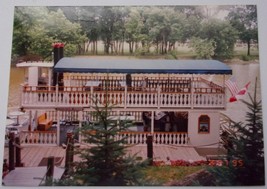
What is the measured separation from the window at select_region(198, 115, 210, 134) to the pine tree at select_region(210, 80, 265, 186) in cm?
22

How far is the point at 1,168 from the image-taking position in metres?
3.61

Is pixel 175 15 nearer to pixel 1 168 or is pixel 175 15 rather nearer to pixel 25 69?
pixel 25 69

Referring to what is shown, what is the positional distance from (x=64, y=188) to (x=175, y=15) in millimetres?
2250

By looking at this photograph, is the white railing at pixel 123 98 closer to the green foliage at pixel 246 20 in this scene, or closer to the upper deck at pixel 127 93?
the upper deck at pixel 127 93

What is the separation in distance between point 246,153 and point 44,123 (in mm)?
2216

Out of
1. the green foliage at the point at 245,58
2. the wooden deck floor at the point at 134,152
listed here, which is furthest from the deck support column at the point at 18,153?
the green foliage at the point at 245,58

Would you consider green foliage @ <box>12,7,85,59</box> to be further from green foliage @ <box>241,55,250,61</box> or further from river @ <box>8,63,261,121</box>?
green foliage @ <box>241,55,250,61</box>

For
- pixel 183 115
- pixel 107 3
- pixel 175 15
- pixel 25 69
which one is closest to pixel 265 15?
pixel 175 15

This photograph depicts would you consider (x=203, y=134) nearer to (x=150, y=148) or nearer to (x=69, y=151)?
(x=150, y=148)

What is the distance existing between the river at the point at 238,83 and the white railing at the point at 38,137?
0.34 m

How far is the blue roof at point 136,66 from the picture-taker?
12.5 ft

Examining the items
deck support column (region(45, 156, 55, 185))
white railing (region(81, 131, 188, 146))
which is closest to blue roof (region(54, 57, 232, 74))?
white railing (region(81, 131, 188, 146))

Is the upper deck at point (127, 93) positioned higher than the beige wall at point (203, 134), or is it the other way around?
the upper deck at point (127, 93)

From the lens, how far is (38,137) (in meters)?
3.79
